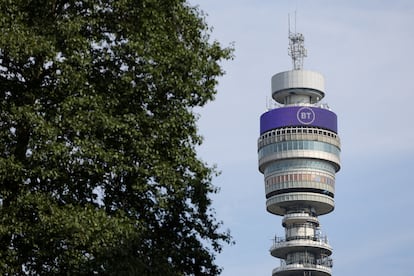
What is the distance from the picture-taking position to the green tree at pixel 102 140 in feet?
80.4

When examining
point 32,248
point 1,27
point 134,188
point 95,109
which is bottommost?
point 32,248

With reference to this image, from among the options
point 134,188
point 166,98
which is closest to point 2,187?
point 134,188

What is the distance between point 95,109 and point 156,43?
2.77 meters

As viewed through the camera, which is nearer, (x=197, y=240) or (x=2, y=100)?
(x=2, y=100)

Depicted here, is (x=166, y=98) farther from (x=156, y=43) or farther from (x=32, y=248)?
(x=32, y=248)

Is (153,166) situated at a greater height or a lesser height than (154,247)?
greater

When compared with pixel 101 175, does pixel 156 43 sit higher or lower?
higher

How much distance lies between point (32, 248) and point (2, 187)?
1.85 m

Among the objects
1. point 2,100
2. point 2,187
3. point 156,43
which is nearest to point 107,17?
point 156,43

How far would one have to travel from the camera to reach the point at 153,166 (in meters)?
25.9

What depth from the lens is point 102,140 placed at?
1003 inches

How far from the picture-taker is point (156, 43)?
2638 cm

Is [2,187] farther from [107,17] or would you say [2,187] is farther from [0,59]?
[107,17]

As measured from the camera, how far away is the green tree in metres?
24.5
